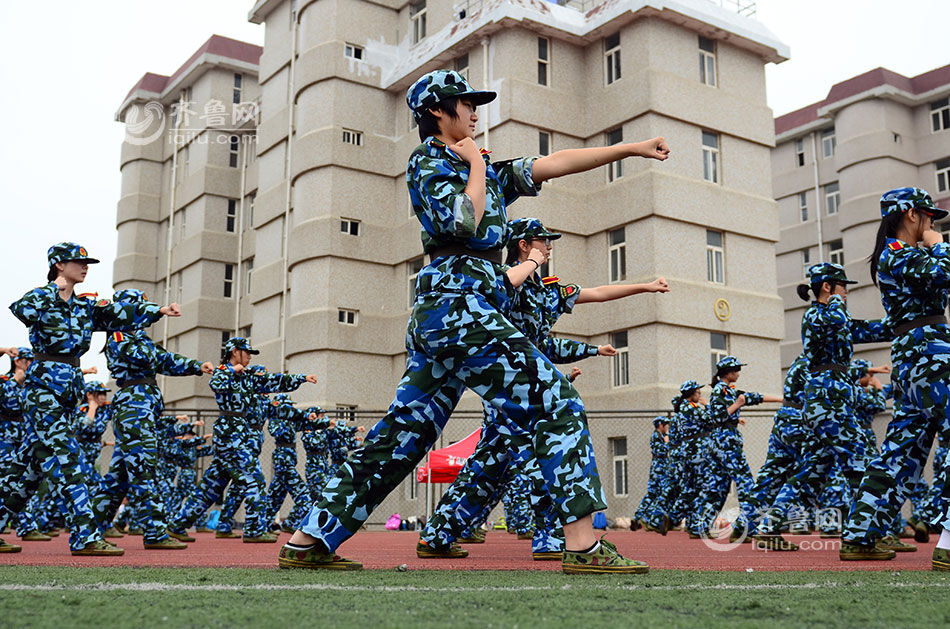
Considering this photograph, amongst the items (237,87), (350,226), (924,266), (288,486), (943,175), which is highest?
(237,87)

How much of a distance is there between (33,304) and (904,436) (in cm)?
622

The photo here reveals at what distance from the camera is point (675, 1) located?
91.9ft

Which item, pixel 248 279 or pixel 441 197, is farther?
pixel 248 279

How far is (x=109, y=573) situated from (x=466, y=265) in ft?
7.90

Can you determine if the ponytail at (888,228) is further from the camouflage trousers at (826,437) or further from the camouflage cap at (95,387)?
the camouflage cap at (95,387)

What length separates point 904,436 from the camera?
20.1 feet

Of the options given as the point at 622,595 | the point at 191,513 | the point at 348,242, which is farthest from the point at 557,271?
the point at 622,595

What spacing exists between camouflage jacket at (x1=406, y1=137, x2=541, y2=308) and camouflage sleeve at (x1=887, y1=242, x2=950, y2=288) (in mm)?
2764

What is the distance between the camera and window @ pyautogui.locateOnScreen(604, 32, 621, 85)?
29.0m

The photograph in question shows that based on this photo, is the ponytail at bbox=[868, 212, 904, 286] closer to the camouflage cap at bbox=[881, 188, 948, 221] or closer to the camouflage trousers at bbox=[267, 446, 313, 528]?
the camouflage cap at bbox=[881, 188, 948, 221]

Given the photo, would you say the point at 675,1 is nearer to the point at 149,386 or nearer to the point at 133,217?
the point at 149,386

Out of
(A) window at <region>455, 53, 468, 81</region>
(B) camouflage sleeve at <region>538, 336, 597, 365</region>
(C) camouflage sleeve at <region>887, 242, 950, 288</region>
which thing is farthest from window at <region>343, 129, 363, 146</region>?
(C) camouflage sleeve at <region>887, 242, 950, 288</region>

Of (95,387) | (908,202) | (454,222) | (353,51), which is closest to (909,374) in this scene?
(908,202)

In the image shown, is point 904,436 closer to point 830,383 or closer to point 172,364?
point 830,383
